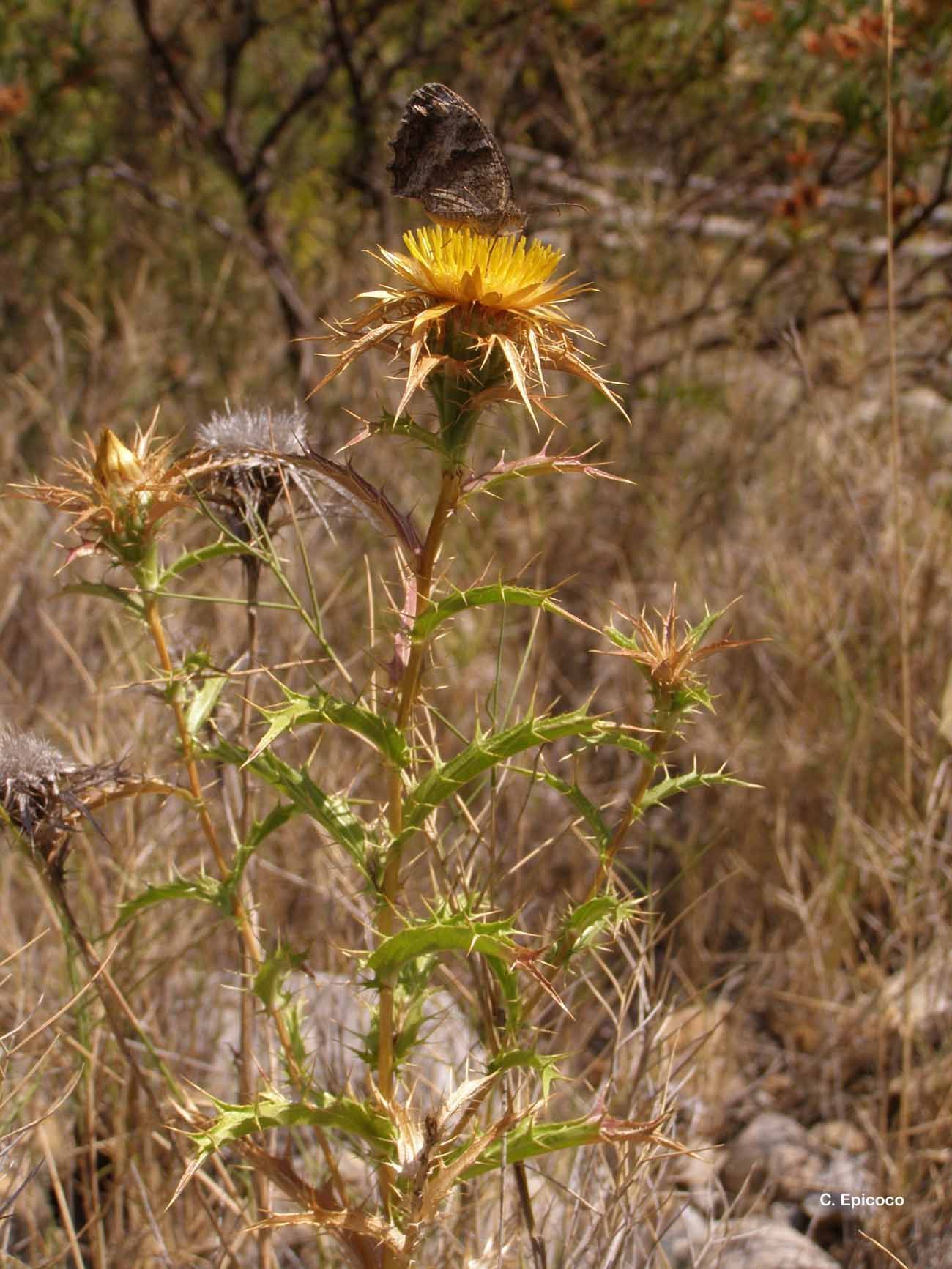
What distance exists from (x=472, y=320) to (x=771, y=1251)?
74.7 inches

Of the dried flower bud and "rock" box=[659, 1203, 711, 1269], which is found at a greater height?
the dried flower bud

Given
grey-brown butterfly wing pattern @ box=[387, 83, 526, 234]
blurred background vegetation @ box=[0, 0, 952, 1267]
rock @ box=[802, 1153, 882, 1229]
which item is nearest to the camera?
grey-brown butterfly wing pattern @ box=[387, 83, 526, 234]

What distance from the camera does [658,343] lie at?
4.68 metres

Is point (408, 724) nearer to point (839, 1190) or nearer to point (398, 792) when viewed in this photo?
point (398, 792)

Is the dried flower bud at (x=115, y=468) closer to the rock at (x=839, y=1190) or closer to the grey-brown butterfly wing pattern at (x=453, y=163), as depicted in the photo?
the grey-brown butterfly wing pattern at (x=453, y=163)

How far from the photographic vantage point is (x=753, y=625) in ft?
11.7

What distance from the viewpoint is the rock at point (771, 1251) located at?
209 cm

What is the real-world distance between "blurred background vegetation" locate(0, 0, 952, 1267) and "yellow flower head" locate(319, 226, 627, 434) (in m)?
1.50

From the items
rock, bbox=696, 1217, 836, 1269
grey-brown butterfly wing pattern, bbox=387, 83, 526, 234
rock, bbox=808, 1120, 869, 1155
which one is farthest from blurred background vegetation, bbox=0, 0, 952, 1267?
grey-brown butterfly wing pattern, bbox=387, 83, 526, 234

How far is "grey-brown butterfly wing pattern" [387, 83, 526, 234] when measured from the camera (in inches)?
49.0

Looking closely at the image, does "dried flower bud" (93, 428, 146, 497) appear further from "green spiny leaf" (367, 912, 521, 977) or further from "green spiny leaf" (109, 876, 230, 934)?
"green spiny leaf" (367, 912, 521, 977)

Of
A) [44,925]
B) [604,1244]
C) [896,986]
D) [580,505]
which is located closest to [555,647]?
[580,505]

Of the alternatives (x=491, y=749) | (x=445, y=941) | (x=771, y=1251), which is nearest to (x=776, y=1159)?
(x=771, y=1251)

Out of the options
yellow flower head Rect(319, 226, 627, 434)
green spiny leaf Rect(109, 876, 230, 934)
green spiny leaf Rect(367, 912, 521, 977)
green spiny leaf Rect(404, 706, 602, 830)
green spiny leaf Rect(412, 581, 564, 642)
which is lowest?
green spiny leaf Rect(109, 876, 230, 934)
